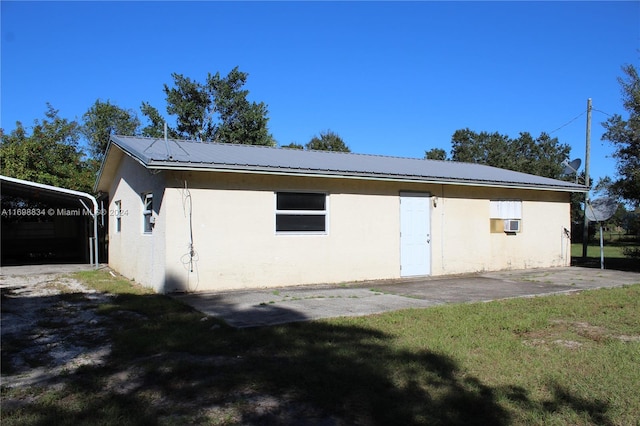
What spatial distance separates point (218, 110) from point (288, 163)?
25798mm

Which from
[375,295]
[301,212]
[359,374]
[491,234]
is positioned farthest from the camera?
[491,234]

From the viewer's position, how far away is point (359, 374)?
4625 millimetres

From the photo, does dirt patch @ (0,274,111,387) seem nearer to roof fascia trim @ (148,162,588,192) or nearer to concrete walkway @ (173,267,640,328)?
concrete walkway @ (173,267,640,328)

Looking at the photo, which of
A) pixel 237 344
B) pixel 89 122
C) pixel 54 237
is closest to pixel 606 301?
pixel 237 344

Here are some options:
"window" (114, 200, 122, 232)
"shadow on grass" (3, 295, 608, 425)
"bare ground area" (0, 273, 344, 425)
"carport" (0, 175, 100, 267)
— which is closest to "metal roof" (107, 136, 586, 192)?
"window" (114, 200, 122, 232)

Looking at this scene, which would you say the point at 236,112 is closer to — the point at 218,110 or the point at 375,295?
the point at 218,110

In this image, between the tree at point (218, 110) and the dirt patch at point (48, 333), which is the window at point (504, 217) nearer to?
the dirt patch at point (48, 333)

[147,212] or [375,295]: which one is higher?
[147,212]

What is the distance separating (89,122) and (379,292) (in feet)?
111

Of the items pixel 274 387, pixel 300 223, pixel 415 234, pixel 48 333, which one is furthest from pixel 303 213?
pixel 274 387

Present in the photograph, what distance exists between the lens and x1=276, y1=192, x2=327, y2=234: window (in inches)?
426

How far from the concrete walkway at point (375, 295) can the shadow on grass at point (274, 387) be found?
4.56 feet

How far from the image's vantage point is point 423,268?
41.8ft

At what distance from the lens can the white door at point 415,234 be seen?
12.5 m
